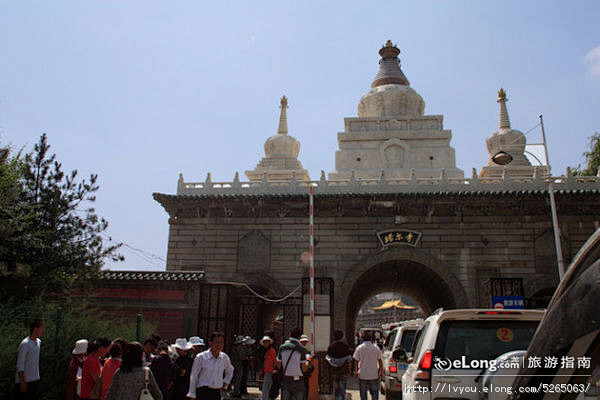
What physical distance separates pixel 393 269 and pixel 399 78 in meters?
17.0

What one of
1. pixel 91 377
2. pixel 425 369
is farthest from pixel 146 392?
pixel 425 369

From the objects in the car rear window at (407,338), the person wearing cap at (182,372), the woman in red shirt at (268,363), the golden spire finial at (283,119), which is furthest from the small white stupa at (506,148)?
the person wearing cap at (182,372)

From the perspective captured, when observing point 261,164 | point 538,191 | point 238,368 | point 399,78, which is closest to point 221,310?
point 238,368

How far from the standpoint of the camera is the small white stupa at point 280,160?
90.5 ft

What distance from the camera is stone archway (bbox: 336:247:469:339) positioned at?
19.9 metres

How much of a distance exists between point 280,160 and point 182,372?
22330mm

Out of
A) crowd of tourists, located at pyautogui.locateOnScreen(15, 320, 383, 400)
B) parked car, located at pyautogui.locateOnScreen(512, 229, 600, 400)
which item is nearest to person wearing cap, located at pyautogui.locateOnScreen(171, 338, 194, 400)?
crowd of tourists, located at pyautogui.locateOnScreen(15, 320, 383, 400)

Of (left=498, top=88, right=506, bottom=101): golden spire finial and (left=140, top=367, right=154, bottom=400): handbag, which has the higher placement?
(left=498, top=88, right=506, bottom=101): golden spire finial

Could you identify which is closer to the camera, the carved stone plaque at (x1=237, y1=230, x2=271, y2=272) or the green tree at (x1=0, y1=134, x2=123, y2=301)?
the green tree at (x1=0, y1=134, x2=123, y2=301)

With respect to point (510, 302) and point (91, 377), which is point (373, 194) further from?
point (91, 377)

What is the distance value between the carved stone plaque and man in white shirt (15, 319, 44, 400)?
13.5 m

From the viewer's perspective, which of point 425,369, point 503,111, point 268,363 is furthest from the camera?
point 503,111

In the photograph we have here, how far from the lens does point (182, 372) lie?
779 cm

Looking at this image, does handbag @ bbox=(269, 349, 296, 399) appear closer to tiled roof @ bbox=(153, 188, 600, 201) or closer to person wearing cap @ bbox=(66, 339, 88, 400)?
person wearing cap @ bbox=(66, 339, 88, 400)
